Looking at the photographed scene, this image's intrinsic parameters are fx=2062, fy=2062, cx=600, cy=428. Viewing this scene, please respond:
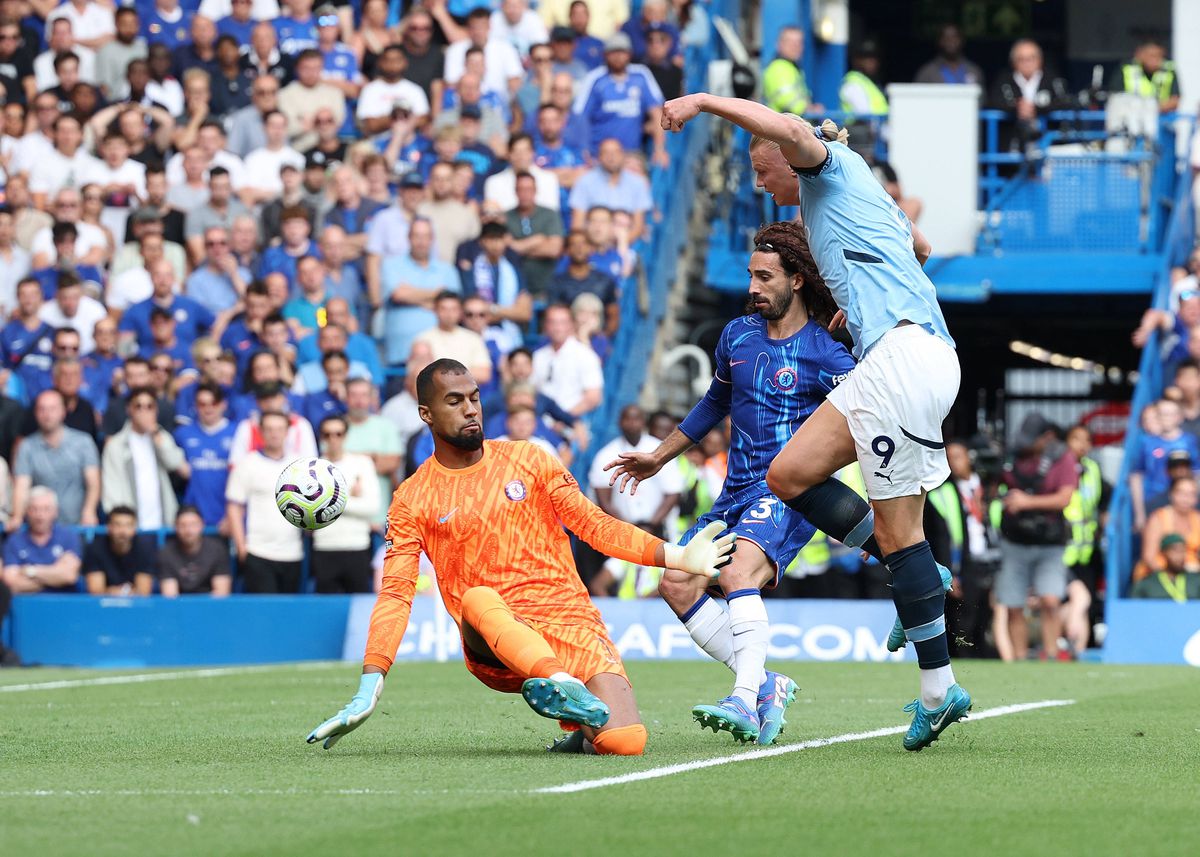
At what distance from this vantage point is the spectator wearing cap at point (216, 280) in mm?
18438

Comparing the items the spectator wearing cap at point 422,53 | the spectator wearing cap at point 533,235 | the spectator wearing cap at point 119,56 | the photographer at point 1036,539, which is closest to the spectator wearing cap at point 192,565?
the spectator wearing cap at point 533,235

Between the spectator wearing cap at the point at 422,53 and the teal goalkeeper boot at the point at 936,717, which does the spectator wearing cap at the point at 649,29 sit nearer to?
the spectator wearing cap at the point at 422,53

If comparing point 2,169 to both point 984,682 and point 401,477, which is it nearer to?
point 401,477

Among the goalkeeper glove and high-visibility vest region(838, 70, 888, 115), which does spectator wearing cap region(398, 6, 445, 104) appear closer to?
high-visibility vest region(838, 70, 888, 115)

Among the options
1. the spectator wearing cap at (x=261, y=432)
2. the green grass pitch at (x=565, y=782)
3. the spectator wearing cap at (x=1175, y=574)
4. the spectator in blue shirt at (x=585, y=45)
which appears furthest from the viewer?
the spectator in blue shirt at (x=585, y=45)

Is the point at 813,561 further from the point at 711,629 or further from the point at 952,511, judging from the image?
the point at 711,629

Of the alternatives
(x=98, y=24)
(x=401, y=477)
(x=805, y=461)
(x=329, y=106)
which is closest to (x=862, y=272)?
(x=805, y=461)

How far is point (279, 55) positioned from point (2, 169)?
299 cm

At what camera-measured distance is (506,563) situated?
7836mm

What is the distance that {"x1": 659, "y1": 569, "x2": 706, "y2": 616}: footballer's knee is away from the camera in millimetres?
8461

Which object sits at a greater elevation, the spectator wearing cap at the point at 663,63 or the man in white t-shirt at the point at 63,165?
the spectator wearing cap at the point at 663,63

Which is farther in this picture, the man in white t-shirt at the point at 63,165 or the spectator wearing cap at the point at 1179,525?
the man in white t-shirt at the point at 63,165

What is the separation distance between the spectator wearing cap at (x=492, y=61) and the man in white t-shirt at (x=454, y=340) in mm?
3778

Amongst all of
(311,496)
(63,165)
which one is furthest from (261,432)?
A: (311,496)
